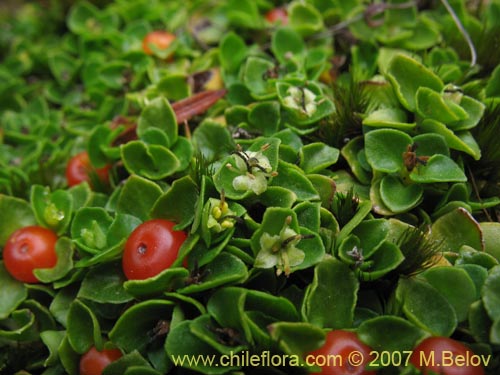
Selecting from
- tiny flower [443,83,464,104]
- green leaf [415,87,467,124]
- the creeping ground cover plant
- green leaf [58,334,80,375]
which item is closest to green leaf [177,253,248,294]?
the creeping ground cover plant

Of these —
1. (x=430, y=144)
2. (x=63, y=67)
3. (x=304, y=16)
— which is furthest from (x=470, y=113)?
(x=63, y=67)

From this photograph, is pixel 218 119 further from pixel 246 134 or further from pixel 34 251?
pixel 34 251

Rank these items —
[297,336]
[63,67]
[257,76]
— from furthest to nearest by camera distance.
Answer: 1. [63,67]
2. [257,76]
3. [297,336]

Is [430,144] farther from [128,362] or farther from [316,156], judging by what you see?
[128,362]

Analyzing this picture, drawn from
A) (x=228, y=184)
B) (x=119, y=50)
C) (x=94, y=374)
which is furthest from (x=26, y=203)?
(x=119, y=50)

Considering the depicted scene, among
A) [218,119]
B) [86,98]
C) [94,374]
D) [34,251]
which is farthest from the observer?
[86,98]
